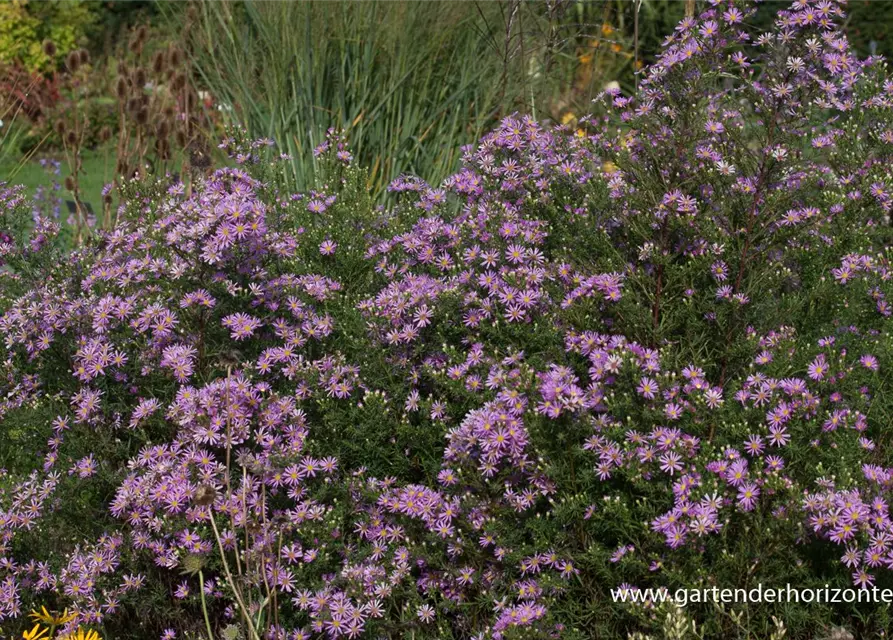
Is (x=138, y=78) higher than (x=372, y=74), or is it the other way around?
(x=372, y=74)

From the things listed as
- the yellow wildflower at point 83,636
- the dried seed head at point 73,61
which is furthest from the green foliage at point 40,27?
the yellow wildflower at point 83,636

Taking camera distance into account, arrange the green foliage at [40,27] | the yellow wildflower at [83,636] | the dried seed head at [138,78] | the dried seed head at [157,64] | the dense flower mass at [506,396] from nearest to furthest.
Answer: the yellow wildflower at [83,636] < the dense flower mass at [506,396] < the dried seed head at [157,64] < the dried seed head at [138,78] < the green foliage at [40,27]

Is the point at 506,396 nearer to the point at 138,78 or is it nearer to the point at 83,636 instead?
the point at 83,636

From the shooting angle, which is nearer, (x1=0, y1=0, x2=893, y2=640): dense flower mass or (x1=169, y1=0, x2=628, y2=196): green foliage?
(x1=0, y1=0, x2=893, y2=640): dense flower mass

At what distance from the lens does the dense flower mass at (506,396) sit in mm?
2508

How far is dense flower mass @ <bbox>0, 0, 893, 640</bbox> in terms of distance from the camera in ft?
8.23

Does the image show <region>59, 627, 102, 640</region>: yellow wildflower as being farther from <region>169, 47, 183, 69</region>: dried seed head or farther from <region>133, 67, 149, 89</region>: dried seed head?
<region>169, 47, 183, 69</region>: dried seed head

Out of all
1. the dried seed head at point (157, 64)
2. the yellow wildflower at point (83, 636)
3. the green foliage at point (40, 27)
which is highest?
the dried seed head at point (157, 64)

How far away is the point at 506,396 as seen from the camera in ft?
8.27

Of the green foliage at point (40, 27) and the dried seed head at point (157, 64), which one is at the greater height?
the dried seed head at point (157, 64)

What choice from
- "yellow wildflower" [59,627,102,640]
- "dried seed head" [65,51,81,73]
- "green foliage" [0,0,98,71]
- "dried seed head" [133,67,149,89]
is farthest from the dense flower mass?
"green foliage" [0,0,98,71]

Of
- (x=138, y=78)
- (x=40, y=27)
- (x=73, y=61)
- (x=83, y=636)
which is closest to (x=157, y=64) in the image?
(x=138, y=78)

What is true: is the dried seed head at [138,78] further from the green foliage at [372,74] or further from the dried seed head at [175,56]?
the green foliage at [372,74]

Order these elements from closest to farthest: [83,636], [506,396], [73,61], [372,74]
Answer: [83,636]
[506,396]
[372,74]
[73,61]
